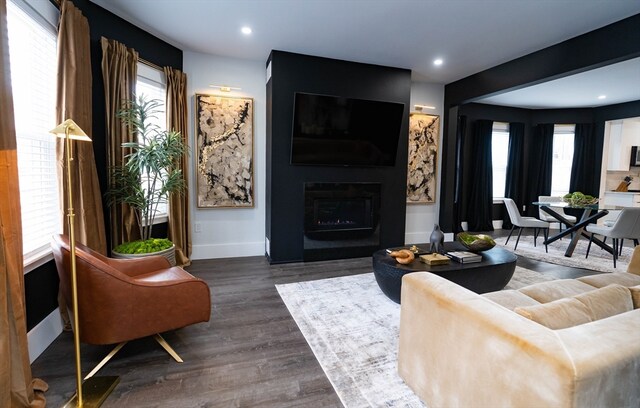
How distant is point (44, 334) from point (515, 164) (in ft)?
27.2

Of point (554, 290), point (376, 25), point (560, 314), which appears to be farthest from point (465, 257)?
point (376, 25)

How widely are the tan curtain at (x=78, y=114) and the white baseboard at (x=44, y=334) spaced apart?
597 mm

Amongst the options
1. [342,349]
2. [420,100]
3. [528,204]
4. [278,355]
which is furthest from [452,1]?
[528,204]

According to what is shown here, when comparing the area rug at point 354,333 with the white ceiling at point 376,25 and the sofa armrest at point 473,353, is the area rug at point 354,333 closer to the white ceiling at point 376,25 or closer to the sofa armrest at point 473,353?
the sofa armrest at point 473,353

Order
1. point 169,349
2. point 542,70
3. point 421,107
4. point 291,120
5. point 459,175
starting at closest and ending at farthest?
1. point 169,349
2. point 542,70
3. point 291,120
4. point 421,107
5. point 459,175

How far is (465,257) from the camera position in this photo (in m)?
2.97

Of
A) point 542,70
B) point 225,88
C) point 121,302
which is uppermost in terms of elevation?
point 542,70

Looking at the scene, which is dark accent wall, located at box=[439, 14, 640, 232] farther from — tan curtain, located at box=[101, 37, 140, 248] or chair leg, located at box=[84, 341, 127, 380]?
chair leg, located at box=[84, 341, 127, 380]

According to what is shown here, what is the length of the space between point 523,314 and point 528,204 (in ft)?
23.7

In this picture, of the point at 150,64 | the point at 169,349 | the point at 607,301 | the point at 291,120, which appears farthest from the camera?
the point at 291,120

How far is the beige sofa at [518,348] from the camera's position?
3.31 feet

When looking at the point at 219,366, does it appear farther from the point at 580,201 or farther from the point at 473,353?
the point at 580,201

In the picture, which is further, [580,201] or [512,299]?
[580,201]

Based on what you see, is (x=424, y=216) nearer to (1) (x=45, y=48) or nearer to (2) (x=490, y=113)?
(2) (x=490, y=113)
